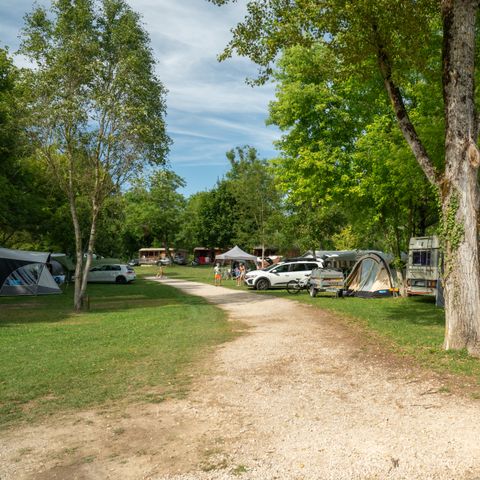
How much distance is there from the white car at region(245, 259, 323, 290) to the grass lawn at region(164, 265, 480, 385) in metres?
6.04

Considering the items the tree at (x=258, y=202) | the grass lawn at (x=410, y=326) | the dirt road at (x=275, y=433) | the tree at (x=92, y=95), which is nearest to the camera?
the dirt road at (x=275, y=433)

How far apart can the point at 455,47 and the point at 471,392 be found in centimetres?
586

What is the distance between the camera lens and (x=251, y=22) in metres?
10.9

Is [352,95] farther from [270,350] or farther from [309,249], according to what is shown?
[309,249]

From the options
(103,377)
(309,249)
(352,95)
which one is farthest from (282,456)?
(309,249)

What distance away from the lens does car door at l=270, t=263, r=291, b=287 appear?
26.3m

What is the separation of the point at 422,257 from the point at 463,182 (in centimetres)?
1083

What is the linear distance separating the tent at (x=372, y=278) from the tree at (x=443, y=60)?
11.4 meters

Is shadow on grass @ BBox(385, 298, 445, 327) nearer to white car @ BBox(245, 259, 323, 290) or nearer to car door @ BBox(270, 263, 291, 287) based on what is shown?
white car @ BBox(245, 259, 323, 290)

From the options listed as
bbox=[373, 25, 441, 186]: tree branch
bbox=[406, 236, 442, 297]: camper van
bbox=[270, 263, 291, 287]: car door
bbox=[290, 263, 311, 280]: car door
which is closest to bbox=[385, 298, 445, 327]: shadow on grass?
bbox=[406, 236, 442, 297]: camper van

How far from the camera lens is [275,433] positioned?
198 inches

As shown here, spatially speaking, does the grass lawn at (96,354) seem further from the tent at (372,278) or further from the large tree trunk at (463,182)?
the tent at (372,278)

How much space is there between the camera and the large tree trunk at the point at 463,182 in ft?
27.3

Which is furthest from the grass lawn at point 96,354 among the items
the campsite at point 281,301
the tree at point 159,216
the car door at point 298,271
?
the tree at point 159,216
